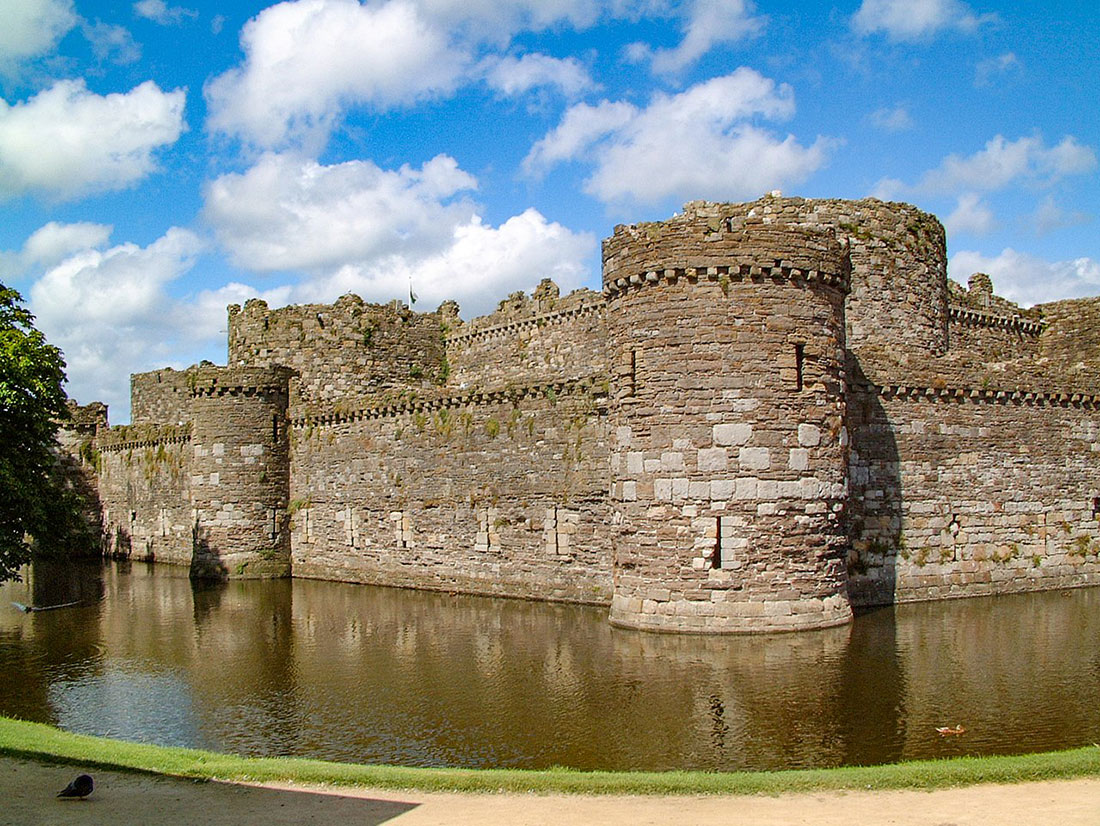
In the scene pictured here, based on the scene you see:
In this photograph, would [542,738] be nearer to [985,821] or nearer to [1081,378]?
[985,821]

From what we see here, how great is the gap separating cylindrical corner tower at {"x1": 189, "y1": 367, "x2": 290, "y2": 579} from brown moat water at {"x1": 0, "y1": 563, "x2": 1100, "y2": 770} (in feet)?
23.1

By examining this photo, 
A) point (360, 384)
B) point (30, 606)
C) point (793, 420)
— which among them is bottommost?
point (30, 606)

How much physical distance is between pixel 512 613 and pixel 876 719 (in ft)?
31.8

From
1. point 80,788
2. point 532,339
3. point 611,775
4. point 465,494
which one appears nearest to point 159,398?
point 532,339

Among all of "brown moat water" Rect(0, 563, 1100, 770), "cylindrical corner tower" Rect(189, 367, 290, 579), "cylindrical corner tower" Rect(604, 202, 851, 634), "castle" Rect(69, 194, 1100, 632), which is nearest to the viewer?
"brown moat water" Rect(0, 563, 1100, 770)

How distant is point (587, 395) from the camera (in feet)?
67.2

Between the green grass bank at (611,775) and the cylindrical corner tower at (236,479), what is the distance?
→ 18296 mm

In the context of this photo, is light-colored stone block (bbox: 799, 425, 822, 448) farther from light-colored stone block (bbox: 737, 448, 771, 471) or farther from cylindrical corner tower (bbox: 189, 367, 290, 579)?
cylindrical corner tower (bbox: 189, 367, 290, 579)

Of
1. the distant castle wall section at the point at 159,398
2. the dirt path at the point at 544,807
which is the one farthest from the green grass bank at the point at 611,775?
the distant castle wall section at the point at 159,398

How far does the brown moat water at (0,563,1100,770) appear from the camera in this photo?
33.8 ft

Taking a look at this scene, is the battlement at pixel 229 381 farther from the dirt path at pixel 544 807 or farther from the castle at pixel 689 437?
the dirt path at pixel 544 807

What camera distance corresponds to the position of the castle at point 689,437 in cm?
1573

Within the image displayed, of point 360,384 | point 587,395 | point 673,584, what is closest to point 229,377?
point 360,384

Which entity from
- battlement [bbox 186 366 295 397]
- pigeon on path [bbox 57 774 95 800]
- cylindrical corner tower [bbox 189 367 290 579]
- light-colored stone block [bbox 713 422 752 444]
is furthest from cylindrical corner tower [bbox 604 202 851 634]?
battlement [bbox 186 366 295 397]
